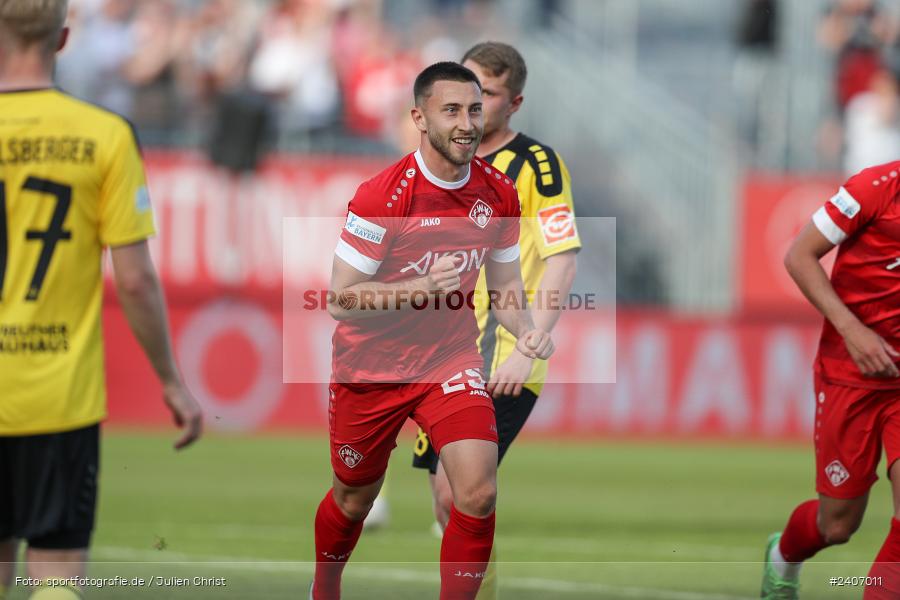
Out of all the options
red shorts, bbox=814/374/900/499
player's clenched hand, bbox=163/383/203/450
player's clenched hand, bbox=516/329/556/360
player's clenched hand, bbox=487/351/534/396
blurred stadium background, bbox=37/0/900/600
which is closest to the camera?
player's clenched hand, bbox=163/383/203/450

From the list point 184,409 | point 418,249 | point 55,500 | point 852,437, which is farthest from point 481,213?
point 55,500


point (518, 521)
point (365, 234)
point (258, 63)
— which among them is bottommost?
point (518, 521)

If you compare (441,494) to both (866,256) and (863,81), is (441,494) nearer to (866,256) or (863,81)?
(866,256)

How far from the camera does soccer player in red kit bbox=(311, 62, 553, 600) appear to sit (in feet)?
20.6

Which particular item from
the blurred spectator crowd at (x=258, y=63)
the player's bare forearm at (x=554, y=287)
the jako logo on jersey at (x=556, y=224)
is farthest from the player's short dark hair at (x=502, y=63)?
the blurred spectator crowd at (x=258, y=63)

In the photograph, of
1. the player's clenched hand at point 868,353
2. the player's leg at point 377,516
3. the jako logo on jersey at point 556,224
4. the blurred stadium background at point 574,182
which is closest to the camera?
the player's clenched hand at point 868,353

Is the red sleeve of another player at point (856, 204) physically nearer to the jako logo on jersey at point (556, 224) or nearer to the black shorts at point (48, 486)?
the jako logo on jersey at point (556, 224)

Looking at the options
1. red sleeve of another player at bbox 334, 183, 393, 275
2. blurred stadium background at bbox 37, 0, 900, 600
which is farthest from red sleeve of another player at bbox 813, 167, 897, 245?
blurred stadium background at bbox 37, 0, 900, 600

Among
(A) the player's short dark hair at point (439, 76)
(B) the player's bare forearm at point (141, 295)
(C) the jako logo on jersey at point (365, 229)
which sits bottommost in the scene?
(B) the player's bare forearm at point (141, 295)

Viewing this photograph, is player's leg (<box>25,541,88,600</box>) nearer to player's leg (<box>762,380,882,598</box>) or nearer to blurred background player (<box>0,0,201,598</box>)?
blurred background player (<box>0,0,201,598</box>)

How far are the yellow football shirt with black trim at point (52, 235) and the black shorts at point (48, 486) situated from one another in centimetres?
5

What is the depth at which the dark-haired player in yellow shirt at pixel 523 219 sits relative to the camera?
751 centimetres

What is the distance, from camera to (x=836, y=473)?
7098mm

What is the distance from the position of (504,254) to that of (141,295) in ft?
7.45
